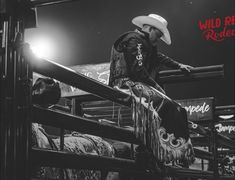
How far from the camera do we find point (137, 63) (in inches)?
115

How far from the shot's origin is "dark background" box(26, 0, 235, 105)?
26.6 feet

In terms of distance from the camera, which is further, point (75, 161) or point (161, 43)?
point (161, 43)

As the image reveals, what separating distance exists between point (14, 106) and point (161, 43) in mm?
6971

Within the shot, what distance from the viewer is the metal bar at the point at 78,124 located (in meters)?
1.77

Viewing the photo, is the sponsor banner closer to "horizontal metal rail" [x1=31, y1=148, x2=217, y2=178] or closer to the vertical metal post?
"horizontal metal rail" [x1=31, y1=148, x2=217, y2=178]

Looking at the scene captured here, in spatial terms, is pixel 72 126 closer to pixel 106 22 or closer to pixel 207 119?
pixel 207 119

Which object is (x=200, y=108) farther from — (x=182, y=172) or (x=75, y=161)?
(x=75, y=161)

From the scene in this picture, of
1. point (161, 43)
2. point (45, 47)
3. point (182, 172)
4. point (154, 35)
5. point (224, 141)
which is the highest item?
point (45, 47)

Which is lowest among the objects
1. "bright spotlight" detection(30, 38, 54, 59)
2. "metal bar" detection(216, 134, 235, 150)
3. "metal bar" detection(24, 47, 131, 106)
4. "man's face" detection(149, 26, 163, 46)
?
"metal bar" detection(216, 134, 235, 150)

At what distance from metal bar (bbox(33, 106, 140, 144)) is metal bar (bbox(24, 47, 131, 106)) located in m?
0.15

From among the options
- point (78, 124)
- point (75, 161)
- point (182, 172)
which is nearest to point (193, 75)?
point (182, 172)

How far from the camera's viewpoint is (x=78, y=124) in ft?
6.63

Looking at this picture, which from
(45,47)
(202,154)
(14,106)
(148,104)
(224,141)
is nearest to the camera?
(14,106)

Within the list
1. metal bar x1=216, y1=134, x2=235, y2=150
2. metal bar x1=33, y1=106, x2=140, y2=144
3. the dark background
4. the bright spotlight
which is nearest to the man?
metal bar x1=33, y1=106, x2=140, y2=144
